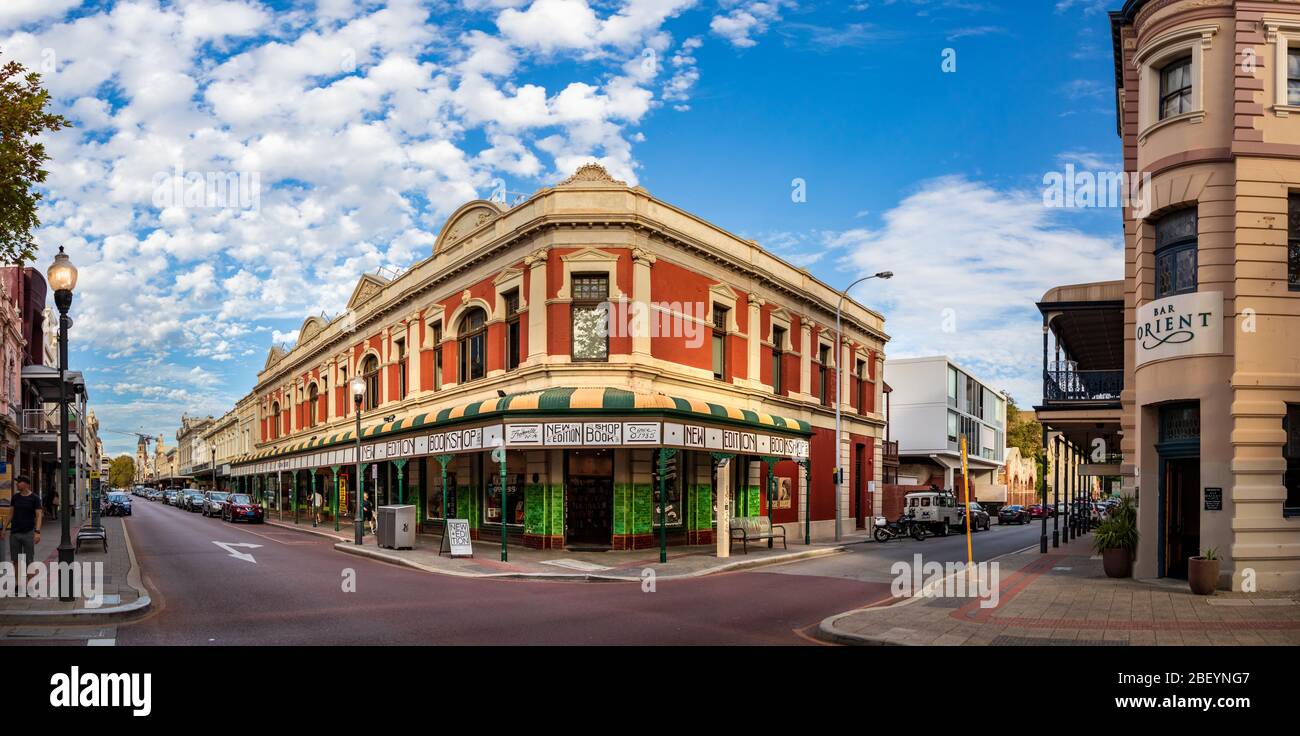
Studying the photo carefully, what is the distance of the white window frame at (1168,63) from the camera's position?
680 inches

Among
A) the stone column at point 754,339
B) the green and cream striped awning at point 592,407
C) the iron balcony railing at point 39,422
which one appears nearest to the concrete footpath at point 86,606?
the green and cream striped awning at point 592,407

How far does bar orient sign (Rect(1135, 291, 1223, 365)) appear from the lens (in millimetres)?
16719

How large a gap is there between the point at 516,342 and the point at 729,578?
459 inches

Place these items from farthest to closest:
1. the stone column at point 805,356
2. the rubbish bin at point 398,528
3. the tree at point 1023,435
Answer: the tree at point 1023,435 < the stone column at point 805,356 < the rubbish bin at point 398,528

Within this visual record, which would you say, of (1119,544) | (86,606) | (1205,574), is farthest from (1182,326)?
(86,606)

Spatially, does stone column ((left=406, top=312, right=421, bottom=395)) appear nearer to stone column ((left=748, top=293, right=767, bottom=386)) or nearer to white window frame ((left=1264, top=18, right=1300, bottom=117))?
stone column ((left=748, top=293, right=767, bottom=386))

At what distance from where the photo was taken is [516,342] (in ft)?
93.9

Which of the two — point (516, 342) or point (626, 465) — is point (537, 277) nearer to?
point (516, 342)

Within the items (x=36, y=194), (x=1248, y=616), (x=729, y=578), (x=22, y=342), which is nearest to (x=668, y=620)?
(x=729, y=578)

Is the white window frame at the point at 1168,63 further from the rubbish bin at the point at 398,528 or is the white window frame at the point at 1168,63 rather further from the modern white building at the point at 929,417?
the modern white building at the point at 929,417

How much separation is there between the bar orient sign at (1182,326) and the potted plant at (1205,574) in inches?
153

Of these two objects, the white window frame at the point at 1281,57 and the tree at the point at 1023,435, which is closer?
the white window frame at the point at 1281,57

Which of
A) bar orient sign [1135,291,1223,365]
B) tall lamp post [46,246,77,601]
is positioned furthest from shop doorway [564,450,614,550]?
bar orient sign [1135,291,1223,365]
